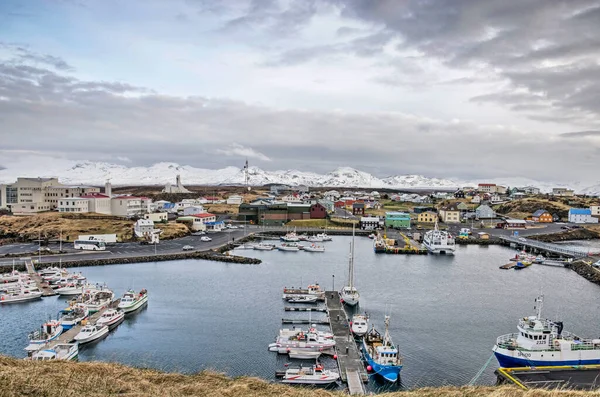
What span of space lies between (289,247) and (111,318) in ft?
61.0

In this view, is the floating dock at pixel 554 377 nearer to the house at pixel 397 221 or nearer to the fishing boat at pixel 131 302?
the fishing boat at pixel 131 302

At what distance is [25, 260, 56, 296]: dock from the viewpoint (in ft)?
63.9

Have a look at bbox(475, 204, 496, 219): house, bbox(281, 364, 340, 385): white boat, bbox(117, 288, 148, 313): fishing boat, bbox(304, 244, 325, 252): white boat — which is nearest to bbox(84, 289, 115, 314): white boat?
bbox(117, 288, 148, 313): fishing boat

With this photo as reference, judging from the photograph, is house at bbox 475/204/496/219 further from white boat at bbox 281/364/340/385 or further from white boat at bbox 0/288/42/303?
white boat at bbox 0/288/42/303

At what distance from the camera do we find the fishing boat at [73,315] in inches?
592

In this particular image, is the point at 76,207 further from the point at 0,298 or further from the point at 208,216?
the point at 0,298

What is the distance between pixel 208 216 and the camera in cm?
4044

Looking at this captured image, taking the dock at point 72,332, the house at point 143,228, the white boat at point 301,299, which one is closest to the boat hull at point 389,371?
the white boat at point 301,299

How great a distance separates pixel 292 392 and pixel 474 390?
257cm

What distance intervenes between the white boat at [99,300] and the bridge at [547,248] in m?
28.0

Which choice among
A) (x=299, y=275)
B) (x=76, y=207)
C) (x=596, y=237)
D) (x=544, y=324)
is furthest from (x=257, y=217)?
(x=544, y=324)

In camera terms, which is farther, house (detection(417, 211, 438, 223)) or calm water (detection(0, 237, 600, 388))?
house (detection(417, 211, 438, 223))

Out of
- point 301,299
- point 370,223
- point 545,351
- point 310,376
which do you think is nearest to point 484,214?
point 370,223

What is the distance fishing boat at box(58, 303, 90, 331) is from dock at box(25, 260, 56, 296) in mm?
3509
